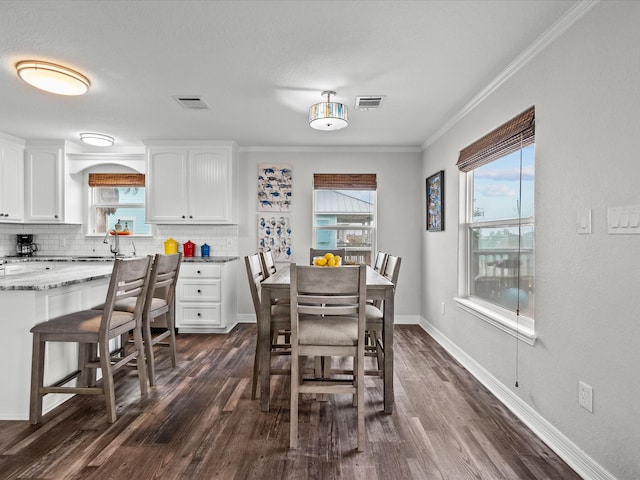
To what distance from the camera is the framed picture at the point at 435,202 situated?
4.07 meters

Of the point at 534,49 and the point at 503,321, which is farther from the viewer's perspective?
the point at 503,321

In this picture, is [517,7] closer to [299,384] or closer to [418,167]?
[299,384]

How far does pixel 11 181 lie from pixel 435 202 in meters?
5.12

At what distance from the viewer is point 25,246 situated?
4.98m

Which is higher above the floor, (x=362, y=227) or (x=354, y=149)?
(x=354, y=149)

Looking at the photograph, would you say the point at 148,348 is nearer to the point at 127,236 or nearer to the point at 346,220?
the point at 127,236

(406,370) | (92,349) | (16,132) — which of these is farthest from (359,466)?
(16,132)

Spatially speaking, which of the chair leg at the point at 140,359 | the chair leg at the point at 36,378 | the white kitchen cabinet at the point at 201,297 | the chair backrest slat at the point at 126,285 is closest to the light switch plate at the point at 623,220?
the chair backrest slat at the point at 126,285

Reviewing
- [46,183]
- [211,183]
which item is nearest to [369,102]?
[211,183]

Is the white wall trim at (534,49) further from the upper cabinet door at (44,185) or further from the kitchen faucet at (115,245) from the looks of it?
the upper cabinet door at (44,185)

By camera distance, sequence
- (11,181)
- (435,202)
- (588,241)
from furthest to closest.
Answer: (11,181)
(435,202)
(588,241)

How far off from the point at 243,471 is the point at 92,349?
1.62 metres

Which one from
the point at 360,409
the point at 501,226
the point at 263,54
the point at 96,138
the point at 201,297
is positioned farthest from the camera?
the point at 201,297

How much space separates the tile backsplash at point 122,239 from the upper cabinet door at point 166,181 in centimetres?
37
